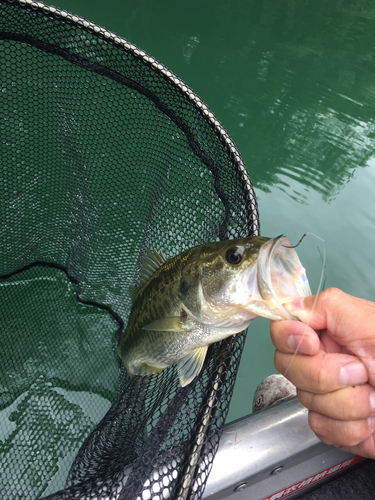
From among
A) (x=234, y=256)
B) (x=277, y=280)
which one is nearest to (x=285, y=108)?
(x=234, y=256)

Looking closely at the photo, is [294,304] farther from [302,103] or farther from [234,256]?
[302,103]

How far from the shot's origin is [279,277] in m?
1.12

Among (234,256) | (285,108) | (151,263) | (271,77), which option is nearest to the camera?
(234,256)

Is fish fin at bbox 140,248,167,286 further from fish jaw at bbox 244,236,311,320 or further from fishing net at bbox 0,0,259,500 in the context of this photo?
fish jaw at bbox 244,236,311,320

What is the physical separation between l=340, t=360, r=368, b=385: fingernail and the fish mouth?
202 mm

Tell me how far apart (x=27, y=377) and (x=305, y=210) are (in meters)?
3.71

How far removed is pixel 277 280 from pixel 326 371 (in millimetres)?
298

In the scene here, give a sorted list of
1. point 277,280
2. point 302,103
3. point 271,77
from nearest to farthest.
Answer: point 277,280
point 302,103
point 271,77

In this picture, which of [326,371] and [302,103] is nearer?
[326,371]

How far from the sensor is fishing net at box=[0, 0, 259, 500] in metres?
1.30

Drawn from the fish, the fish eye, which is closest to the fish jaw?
the fish

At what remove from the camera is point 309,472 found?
1.44 meters

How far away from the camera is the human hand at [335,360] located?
102 cm

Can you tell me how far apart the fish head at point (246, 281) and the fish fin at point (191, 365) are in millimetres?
193
